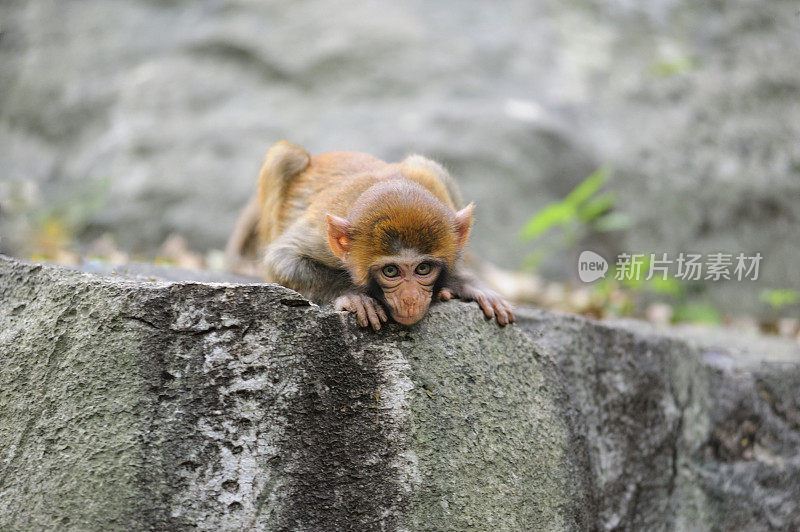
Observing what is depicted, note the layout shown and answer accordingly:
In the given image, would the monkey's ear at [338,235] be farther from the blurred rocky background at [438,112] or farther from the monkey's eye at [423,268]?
the blurred rocky background at [438,112]

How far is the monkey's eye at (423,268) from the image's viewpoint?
4037mm

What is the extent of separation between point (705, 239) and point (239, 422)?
8.78 meters

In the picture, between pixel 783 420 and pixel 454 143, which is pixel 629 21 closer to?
pixel 454 143

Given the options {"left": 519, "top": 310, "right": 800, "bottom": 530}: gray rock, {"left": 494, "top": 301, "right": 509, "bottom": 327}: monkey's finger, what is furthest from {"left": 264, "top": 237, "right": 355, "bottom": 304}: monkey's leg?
{"left": 519, "top": 310, "right": 800, "bottom": 530}: gray rock

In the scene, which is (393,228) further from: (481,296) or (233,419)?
(233,419)

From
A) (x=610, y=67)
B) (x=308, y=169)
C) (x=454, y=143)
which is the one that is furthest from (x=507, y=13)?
(x=308, y=169)

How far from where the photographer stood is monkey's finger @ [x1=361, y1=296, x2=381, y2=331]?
12.4 ft

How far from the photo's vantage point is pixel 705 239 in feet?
33.9

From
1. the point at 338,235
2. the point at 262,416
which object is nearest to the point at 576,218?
the point at 338,235

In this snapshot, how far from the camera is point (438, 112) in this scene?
11125 millimetres

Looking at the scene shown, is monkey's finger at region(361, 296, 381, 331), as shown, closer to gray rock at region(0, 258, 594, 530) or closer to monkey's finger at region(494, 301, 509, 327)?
gray rock at region(0, 258, 594, 530)

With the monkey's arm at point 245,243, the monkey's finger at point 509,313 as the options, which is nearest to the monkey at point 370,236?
the monkey's finger at point 509,313

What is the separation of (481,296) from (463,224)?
0.46m

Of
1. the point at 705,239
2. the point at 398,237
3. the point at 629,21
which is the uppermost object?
the point at 398,237
